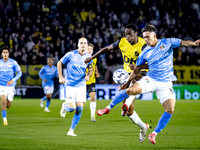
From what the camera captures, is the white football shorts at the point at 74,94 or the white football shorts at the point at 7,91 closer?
the white football shorts at the point at 74,94

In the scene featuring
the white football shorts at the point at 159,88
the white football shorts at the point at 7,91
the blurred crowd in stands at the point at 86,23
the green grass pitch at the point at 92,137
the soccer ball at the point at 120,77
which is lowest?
the green grass pitch at the point at 92,137

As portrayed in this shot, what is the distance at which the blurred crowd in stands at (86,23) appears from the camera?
63.4 feet

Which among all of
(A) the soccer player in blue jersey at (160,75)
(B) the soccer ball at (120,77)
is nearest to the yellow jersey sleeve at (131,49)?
(B) the soccer ball at (120,77)

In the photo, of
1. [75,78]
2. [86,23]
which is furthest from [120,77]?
[86,23]

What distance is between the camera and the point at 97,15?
2256cm

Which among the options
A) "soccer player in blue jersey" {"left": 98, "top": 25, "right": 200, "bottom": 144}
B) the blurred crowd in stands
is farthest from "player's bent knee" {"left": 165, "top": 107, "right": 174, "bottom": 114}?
the blurred crowd in stands

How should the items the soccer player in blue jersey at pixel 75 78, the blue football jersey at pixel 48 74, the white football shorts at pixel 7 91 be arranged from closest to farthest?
the soccer player in blue jersey at pixel 75 78 < the white football shorts at pixel 7 91 < the blue football jersey at pixel 48 74

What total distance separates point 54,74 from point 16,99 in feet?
17.5

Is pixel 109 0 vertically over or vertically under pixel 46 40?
over

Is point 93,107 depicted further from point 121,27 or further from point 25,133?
point 121,27

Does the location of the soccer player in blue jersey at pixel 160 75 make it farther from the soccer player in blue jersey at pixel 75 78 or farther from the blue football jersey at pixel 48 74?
the blue football jersey at pixel 48 74

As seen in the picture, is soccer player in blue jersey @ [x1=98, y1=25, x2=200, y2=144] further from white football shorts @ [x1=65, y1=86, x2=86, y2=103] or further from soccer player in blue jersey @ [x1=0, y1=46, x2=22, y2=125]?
soccer player in blue jersey @ [x1=0, y1=46, x2=22, y2=125]

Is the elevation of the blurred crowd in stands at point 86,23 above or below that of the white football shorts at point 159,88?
above

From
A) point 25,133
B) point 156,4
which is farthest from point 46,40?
point 25,133
